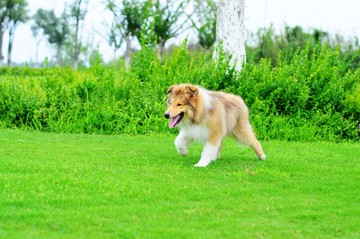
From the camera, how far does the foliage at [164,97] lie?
520 inches

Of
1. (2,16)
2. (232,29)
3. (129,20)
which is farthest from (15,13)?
(232,29)

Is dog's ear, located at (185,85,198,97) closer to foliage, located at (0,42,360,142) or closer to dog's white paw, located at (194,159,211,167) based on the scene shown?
dog's white paw, located at (194,159,211,167)

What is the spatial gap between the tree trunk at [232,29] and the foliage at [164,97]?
1.04 meters

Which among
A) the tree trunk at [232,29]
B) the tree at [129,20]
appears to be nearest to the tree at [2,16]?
the tree at [129,20]

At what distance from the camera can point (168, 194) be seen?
6.88m

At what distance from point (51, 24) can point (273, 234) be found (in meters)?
62.6

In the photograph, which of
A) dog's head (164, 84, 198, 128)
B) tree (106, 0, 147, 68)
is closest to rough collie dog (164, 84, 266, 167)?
dog's head (164, 84, 198, 128)

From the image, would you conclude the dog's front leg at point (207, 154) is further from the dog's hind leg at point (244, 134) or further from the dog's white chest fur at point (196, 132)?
the dog's hind leg at point (244, 134)

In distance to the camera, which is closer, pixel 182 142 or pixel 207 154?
pixel 207 154

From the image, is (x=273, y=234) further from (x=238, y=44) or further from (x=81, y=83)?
(x=238, y=44)

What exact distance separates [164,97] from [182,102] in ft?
16.5

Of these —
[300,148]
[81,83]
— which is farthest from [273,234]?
[81,83]

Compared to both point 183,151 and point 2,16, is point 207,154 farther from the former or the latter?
point 2,16

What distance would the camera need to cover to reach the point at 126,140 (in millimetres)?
11688
